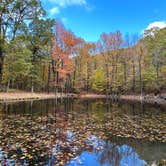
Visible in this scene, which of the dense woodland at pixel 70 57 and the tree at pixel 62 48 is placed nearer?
the dense woodland at pixel 70 57

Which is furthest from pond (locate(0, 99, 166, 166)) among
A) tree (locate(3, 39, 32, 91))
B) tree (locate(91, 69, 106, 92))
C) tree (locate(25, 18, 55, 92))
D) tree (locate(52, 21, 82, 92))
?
tree (locate(91, 69, 106, 92))

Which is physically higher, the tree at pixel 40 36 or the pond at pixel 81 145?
the tree at pixel 40 36

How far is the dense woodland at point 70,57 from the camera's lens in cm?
2925

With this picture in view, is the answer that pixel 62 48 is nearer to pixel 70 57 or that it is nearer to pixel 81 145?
pixel 70 57

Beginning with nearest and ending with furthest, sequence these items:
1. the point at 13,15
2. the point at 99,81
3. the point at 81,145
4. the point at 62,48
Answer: the point at 81,145 < the point at 13,15 < the point at 62,48 < the point at 99,81

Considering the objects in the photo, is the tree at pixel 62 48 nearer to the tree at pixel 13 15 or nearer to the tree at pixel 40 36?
the tree at pixel 40 36

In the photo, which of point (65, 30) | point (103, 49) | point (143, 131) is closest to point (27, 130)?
point (143, 131)

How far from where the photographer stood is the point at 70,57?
43.0 meters

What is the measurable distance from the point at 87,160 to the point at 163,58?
1480 inches

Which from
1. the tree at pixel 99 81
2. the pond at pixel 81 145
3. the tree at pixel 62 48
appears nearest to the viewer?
the pond at pixel 81 145

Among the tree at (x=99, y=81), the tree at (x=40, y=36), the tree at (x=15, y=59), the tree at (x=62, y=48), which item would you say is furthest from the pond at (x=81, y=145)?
the tree at (x=99, y=81)

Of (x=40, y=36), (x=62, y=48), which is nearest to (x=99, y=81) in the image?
(x=62, y=48)

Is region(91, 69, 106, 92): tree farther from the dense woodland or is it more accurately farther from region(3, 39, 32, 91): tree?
region(3, 39, 32, 91): tree

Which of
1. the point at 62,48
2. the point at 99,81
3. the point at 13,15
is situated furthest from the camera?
the point at 99,81
